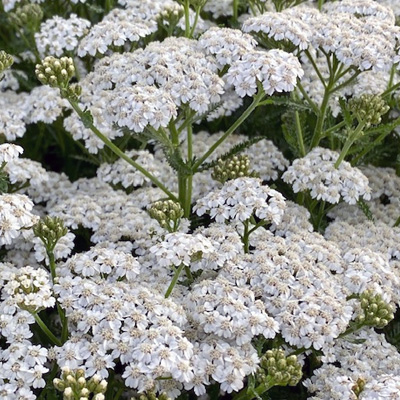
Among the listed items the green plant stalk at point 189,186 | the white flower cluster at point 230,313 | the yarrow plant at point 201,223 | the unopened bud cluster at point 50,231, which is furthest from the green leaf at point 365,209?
the unopened bud cluster at point 50,231

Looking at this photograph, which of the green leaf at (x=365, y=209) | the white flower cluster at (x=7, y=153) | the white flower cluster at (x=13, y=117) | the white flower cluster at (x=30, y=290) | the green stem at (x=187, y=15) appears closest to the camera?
the white flower cluster at (x=30, y=290)

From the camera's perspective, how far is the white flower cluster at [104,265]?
372cm

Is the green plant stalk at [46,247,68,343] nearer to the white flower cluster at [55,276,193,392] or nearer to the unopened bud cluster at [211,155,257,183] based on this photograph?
the white flower cluster at [55,276,193,392]

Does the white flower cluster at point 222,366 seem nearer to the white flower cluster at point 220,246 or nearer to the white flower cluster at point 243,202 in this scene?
the white flower cluster at point 220,246

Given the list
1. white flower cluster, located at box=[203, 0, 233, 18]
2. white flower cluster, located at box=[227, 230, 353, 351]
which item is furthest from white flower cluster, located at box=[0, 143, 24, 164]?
white flower cluster, located at box=[203, 0, 233, 18]

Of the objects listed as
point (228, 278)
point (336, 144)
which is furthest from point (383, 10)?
point (228, 278)

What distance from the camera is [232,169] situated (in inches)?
169

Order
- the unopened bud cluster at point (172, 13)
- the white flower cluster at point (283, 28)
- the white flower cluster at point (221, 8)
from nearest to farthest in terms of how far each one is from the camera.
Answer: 1. the white flower cluster at point (283, 28)
2. the unopened bud cluster at point (172, 13)
3. the white flower cluster at point (221, 8)

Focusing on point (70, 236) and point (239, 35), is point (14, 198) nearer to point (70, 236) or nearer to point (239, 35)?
point (70, 236)

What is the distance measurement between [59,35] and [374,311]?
309 centimetres

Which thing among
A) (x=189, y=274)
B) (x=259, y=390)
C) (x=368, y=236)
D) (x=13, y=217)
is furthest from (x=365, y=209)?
(x=13, y=217)

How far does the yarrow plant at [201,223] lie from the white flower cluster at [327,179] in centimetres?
1

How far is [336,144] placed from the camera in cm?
510

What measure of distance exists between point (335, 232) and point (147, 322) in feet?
4.95
